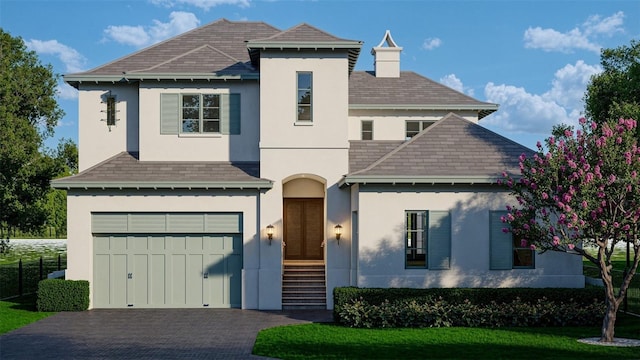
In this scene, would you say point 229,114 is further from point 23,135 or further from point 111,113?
point 23,135

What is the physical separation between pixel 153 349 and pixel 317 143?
9.92 metres

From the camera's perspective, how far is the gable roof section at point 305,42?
2347 centimetres

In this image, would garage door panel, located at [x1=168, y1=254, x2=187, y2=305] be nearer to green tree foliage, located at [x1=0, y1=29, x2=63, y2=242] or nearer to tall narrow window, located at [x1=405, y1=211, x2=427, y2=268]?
tall narrow window, located at [x1=405, y1=211, x2=427, y2=268]

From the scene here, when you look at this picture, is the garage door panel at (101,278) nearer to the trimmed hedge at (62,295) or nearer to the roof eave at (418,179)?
the trimmed hedge at (62,295)

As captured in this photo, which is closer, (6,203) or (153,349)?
(153,349)

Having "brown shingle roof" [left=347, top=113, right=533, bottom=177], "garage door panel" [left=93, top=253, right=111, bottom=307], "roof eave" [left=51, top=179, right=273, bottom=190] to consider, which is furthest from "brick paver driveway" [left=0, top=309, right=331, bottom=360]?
"brown shingle roof" [left=347, top=113, right=533, bottom=177]

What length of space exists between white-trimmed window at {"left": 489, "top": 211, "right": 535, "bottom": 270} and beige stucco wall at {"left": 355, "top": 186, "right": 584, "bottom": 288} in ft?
0.51

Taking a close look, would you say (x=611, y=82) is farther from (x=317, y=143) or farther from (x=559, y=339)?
(x=559, y=339)

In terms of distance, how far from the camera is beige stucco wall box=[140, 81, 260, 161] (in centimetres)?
2492

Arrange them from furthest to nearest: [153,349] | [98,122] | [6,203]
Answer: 1. [6,203]
2. [98,122]
3. [153,349]

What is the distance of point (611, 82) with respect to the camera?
41625 mm

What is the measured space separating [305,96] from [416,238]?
6.24m

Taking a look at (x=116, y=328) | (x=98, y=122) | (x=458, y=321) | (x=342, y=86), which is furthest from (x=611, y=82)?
(x=116, y=328)

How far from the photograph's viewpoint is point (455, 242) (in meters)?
21.6
